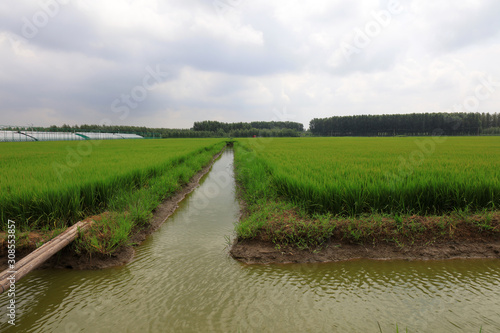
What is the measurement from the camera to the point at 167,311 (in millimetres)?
2311

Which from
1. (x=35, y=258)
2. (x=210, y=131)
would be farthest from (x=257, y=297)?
(x=210, y=131)

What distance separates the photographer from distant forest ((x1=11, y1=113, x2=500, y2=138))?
238 ft

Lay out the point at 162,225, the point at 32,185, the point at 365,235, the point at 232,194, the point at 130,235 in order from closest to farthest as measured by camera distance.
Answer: the point at 365,235
the point at 130,235
the point at 32,185
the point at 162,225
the point at 232,194

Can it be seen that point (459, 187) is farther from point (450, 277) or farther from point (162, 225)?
point (162, 225)

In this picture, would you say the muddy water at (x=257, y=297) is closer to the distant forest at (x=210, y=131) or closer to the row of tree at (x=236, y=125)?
the distant forest at (x=210, y=131)

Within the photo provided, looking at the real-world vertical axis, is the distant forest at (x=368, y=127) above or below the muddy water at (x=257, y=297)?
above

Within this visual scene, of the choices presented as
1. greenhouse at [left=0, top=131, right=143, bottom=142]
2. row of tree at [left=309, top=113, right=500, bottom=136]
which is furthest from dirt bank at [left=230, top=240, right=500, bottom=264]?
row of tree at [left=309, top=113, right=500, bottom=136]

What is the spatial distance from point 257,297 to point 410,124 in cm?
9795

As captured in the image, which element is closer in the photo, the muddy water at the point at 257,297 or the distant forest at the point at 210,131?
the muddy water at the point at 257,297

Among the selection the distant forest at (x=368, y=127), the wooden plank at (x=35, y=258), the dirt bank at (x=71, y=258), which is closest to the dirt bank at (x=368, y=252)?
the dirt bank at (x=71, y=258)

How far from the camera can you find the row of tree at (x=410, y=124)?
72750 millimetres

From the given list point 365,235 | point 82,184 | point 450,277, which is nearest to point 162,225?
point 82,184

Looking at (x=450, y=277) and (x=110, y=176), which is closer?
(x=450, y=277)

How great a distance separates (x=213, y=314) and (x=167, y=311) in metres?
0.45
